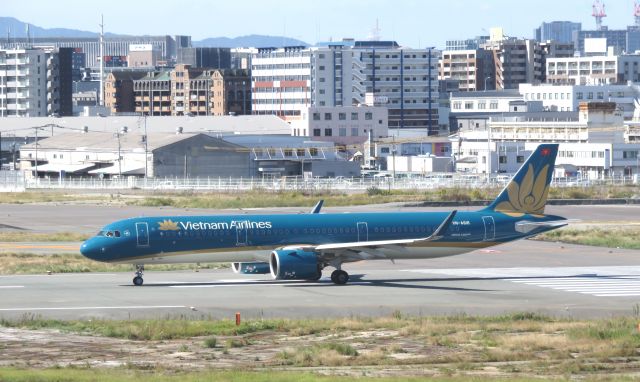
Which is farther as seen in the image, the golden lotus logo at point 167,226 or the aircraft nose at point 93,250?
the golden lotus logo at point 167,226

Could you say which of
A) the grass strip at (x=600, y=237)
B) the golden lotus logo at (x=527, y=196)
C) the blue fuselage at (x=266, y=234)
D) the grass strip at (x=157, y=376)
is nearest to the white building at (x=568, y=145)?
the grass strip at (x=600, y=237)

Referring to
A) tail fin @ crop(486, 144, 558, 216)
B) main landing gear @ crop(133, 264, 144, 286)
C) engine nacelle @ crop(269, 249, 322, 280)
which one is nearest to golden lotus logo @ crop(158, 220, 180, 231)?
main landing gear @ crop(133, 264, 144, 286)

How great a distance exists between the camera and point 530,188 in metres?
58.7

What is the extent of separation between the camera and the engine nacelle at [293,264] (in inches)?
2072

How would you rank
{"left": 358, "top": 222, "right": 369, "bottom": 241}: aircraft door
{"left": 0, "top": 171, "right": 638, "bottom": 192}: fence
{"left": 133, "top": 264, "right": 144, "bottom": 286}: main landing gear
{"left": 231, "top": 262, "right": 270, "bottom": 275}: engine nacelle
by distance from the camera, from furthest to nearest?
{"left": 0, "top": 171, "right": 638, "bottom": 192}: fence
{"left": 358, "top": 222, "right": 369, "bottom": 241}: aircraft door
{"left": 231, "top": 262, "right": 270, "bottom": 275}: engine nacelle
{"left": 133, "top": 264, "right": 144, "bottom": 286}: main landing gear

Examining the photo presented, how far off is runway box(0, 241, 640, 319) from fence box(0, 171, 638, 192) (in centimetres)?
6260

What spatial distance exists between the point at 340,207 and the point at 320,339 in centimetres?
6625

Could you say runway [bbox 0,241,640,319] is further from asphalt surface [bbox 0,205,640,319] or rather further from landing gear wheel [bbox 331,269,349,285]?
landing gear wheel [bbox 331,269,349,285]

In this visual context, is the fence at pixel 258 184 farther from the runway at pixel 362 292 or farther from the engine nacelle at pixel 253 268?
the engine nacelle at pixel 253 268

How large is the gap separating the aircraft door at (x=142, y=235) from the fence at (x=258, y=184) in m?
69.3

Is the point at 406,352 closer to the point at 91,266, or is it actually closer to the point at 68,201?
the point at 91,266

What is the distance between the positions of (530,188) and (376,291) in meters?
10.6

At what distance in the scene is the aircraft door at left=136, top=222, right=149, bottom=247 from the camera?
173 feet

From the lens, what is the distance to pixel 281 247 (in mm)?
54000
